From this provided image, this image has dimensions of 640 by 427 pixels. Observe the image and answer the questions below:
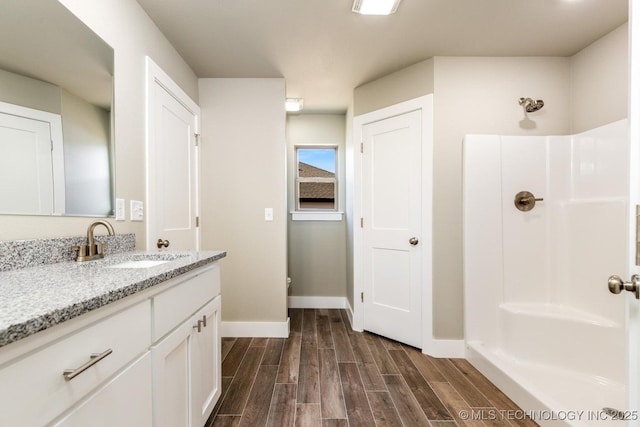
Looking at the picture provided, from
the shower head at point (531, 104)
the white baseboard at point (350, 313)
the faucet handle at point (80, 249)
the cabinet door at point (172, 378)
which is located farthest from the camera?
the white baseboard at point (350, 313)

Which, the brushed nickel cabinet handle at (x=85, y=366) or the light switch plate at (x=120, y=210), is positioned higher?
the light switch plate at (x=120, y=210)

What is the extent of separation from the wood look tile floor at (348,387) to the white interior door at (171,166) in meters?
1.05

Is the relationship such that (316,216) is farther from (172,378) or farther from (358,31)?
(172,378)

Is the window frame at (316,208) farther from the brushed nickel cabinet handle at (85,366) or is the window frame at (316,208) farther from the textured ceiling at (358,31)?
the brushed nickel cabinet handle at (85,366)

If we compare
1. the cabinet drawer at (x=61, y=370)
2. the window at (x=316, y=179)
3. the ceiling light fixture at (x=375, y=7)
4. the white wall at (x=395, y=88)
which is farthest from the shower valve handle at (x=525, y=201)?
the cabinet drawer at (x=61, y=370)

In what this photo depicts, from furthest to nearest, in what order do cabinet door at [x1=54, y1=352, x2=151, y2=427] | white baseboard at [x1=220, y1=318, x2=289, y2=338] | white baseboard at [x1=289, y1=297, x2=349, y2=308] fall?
white baseboard at [x1=289, y1=297, x2=349, y2=308]
white baseboard at [x1=220, y1=318, x2=289, y2=338]
cabinet door at [x1=54, y1=352, x2=151, y2=427]

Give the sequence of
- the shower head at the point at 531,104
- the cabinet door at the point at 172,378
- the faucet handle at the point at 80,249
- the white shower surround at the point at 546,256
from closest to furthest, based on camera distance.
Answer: the cabinet door at the point at 172,378, the faucet handle at the point at 80,249, the white shower surround at the point at 546,256, the shower head at the point at 531,104

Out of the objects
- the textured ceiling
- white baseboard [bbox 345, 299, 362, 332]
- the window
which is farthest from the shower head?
white baseboard [bbox 345, 299, 362, 332]

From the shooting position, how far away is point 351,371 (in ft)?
6.13

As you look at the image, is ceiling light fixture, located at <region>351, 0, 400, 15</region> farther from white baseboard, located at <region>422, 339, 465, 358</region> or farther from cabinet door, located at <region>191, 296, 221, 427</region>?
white baseboard, located at <region>422, 339, 465, 358</region>

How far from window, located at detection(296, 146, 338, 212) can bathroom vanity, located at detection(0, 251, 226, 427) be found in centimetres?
221

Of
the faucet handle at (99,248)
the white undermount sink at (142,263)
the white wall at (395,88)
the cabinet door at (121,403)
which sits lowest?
the cabinet door at (121,403)

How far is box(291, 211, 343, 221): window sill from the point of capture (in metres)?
3.28

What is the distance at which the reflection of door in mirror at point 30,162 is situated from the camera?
0.93 meters
